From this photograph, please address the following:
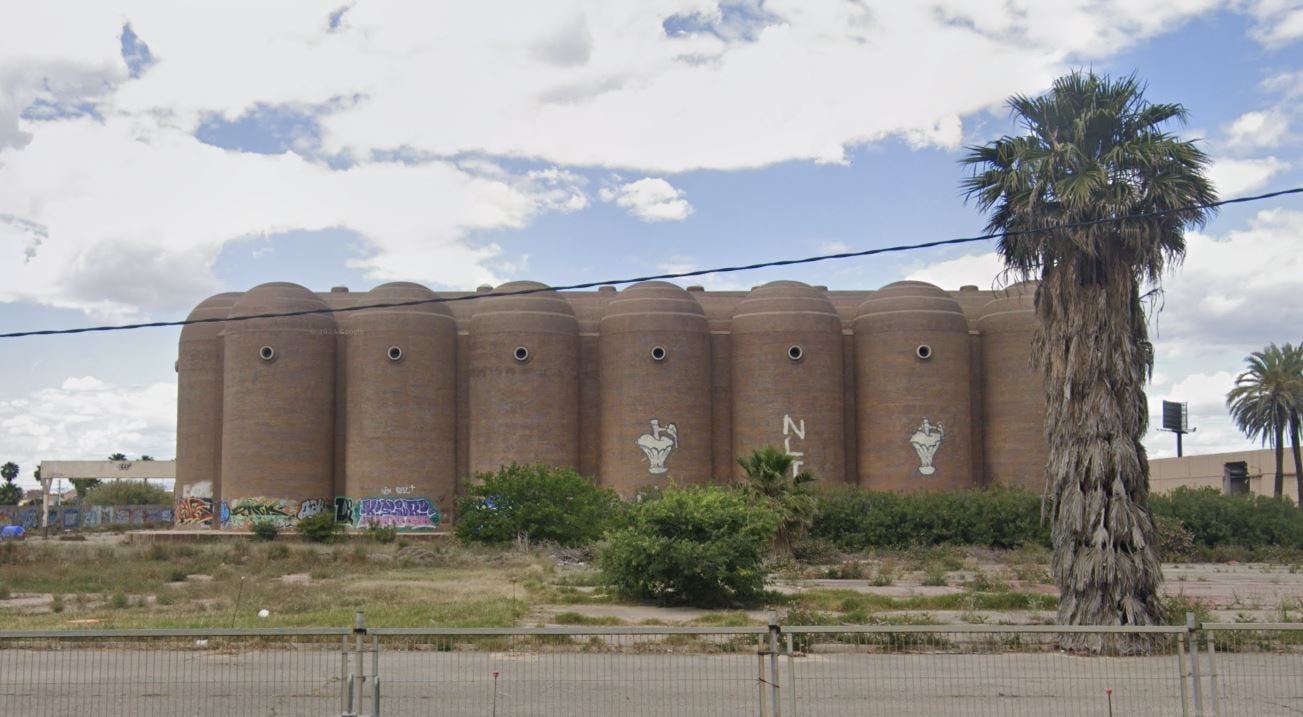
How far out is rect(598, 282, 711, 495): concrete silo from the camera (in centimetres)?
5819

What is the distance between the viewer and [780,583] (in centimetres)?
3088

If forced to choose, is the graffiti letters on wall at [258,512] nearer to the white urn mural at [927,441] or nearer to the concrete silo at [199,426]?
the concrete silo at [199,426]

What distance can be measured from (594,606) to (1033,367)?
10.5 meters

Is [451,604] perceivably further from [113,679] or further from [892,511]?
[892,511]

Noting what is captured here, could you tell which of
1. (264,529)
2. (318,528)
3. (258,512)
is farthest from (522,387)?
(258,512)

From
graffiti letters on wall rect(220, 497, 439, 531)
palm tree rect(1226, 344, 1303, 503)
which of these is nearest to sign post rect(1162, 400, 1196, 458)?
palm tree rect(1226, 344, 1303, 503)

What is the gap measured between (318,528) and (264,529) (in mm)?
3520

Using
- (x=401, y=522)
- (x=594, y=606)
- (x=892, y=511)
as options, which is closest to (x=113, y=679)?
(x=594, y=606)

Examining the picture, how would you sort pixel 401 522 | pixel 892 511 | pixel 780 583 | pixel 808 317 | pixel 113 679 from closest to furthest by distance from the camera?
1. pixel 113 679
2. pixel 780 583
3. pixel 892 511
4. pixel 401 522
5. pixel 808 317

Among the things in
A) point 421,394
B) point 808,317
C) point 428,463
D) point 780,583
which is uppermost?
point 808,317

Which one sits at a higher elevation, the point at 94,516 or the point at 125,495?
the point at 125,495

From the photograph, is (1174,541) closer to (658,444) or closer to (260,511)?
(658,444)

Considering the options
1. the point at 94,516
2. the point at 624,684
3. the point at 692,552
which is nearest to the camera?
the point at 624,684

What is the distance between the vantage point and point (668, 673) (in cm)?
1470
